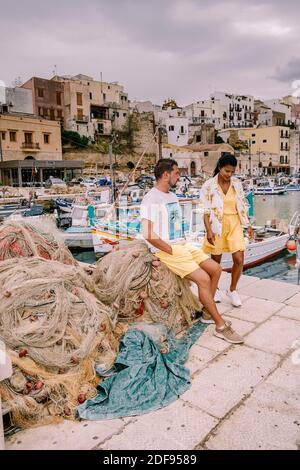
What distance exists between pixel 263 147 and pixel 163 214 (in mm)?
71770

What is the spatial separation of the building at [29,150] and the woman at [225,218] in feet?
110

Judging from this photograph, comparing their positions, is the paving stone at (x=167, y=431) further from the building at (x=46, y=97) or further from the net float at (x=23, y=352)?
the building at (x=46, y=97)

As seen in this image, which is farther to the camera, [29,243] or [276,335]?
[29,243]

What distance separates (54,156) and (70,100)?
39.2 ft

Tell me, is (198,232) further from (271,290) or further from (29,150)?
(29,150)

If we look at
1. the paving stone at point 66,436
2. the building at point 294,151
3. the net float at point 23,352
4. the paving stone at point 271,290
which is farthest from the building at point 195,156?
the paving stone at point 66,436

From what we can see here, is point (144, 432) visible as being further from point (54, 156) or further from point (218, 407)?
point (54, 156)

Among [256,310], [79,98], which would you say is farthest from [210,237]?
[79,98]

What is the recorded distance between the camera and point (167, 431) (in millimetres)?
2125

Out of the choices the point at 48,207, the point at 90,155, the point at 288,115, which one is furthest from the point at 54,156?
the point at 288,115

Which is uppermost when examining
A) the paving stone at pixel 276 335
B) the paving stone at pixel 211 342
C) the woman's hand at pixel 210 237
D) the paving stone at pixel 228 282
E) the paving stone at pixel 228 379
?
the woman's hand at pixel 210 237

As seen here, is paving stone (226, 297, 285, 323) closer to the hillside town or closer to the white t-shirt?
the white t-shirt

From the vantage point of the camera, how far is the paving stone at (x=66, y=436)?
2.04 meters

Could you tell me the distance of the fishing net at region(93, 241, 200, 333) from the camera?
11.4ft
